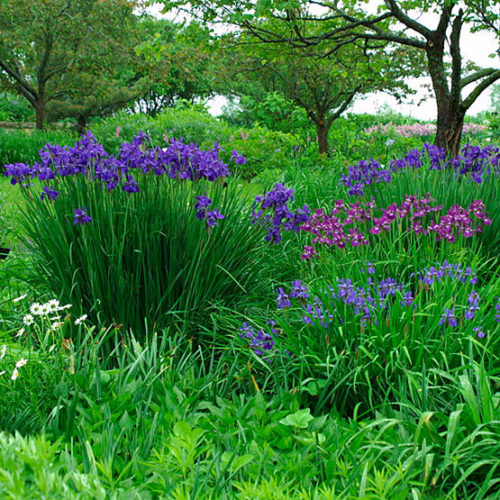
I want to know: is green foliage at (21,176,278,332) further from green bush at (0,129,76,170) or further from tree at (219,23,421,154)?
green bush at (0,129,76,170)

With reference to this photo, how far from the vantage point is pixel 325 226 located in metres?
3.87

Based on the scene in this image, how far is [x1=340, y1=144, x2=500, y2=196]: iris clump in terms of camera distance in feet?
15.4

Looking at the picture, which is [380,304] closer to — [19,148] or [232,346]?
[232,346]

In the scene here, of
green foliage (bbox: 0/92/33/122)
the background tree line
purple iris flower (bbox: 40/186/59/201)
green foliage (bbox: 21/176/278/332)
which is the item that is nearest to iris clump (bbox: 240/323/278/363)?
green foliage (bbox: 21/176/278/332)

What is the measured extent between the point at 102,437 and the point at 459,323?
1815 millimetres

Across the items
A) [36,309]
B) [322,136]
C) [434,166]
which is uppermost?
[322,136]

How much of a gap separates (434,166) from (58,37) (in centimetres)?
1503

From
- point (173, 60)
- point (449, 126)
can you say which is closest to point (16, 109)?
point (173, 60)

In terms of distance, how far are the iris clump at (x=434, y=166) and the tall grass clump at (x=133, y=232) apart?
1604 mm

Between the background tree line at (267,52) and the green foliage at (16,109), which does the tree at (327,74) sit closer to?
the background tree line at (267,52)

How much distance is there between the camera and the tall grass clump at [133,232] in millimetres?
3252

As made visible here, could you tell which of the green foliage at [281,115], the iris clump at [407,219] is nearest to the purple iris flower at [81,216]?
the iris clump at [407,219]

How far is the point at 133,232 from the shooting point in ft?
10.6

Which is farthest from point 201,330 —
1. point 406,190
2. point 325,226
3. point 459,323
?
point 406,190
